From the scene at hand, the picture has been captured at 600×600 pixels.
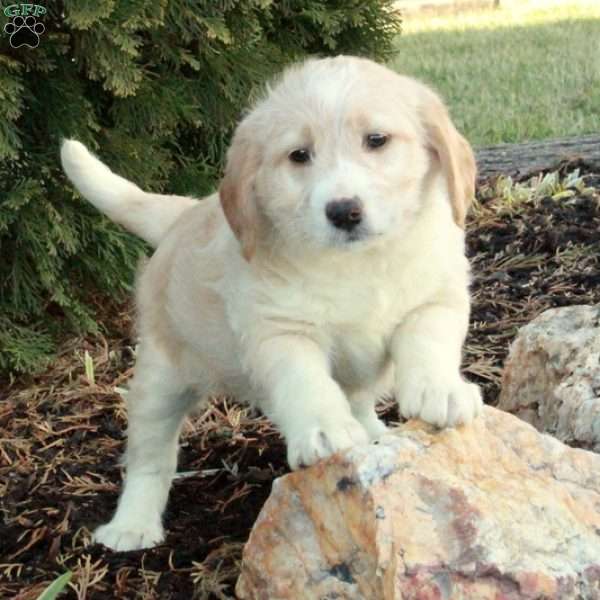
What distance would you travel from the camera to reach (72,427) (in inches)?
163

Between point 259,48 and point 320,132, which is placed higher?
point 320,132

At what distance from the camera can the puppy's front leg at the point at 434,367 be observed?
8.66ft

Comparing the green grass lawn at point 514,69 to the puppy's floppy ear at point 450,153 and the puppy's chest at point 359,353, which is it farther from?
the puppy's chest at point 359,353

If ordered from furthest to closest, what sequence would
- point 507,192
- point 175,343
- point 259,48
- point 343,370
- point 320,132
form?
point 507,192
point 259,48
point 175,343
point 343,370
point 320,132

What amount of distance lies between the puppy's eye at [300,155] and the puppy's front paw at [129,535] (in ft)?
3.89

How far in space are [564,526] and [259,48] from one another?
3.13m

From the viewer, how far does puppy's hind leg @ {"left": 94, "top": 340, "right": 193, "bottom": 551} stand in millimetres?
3447

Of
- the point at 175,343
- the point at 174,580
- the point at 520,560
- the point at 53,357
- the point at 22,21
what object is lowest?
the point at 53,357

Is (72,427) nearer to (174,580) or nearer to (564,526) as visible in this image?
(174,580)

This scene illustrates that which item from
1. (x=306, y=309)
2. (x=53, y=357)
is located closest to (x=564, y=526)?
(x=306, y=309)

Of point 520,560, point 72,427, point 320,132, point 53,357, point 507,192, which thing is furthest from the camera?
point 507,192

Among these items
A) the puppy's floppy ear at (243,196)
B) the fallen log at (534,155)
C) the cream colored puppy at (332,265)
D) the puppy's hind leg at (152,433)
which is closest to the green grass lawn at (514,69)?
the fallen log at (534,155)

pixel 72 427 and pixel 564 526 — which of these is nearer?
pixel 564 526

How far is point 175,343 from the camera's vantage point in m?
3.50
